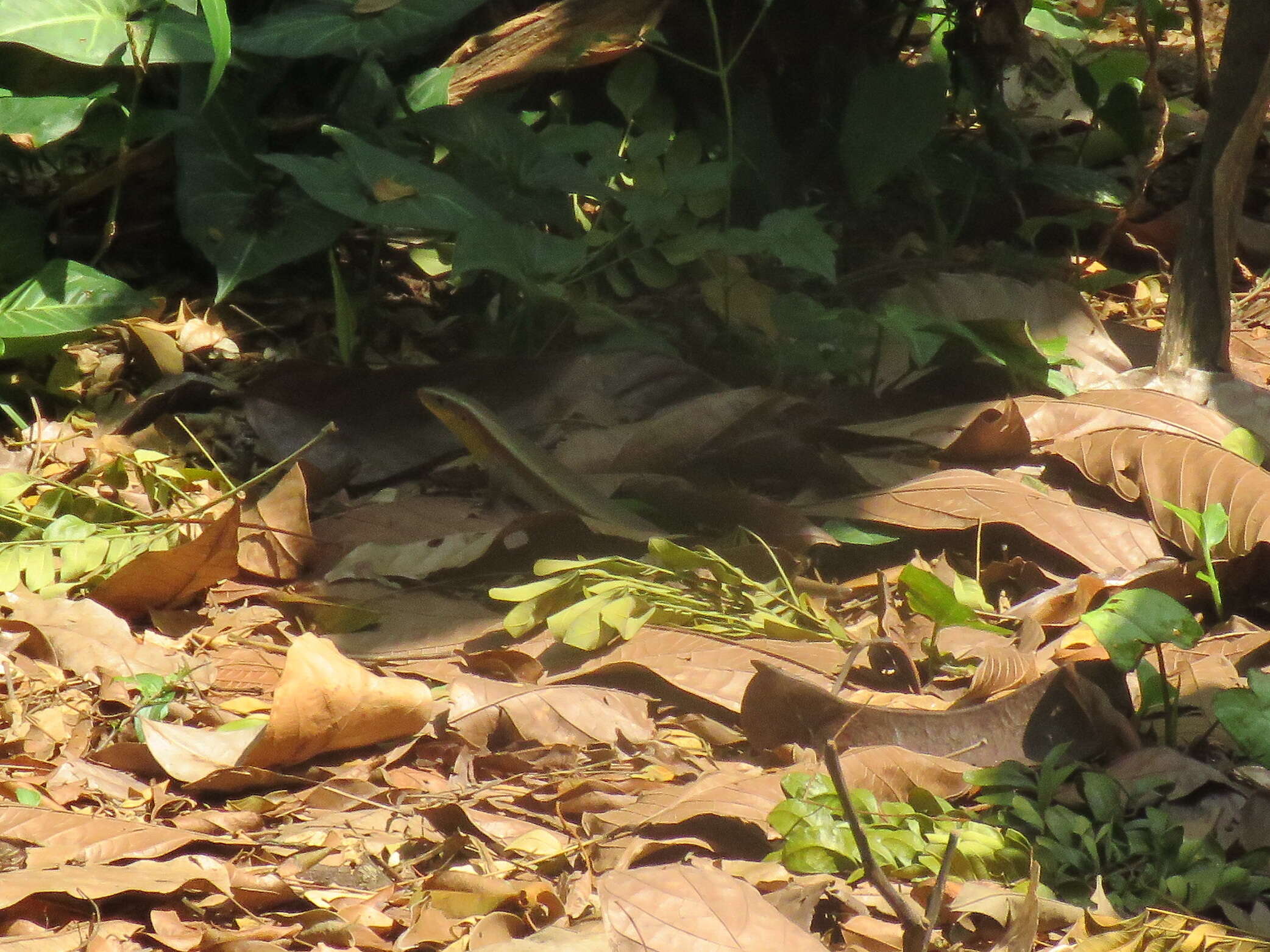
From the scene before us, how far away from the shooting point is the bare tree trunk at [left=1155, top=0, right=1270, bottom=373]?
92.6 inches

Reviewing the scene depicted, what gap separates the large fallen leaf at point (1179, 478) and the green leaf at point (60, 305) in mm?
1840

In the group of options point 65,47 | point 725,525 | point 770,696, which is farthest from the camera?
point 65,47

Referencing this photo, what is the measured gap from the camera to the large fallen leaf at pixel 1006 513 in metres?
2.00

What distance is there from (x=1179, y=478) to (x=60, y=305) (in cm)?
211

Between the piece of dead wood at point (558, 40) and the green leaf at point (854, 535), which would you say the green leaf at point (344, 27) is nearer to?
the piece of dead wood at point (558, 40)

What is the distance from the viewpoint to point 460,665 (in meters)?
1.85

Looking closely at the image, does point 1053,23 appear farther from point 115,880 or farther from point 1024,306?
point 115,880

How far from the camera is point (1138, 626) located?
1495mm

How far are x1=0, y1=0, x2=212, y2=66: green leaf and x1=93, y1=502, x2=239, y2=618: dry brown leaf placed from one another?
1.11 meters

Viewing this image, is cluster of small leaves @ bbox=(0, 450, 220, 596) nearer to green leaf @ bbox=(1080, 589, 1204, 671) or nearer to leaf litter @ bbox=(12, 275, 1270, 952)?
leaf litter @ bbox=(12, 275, 1270, 952)

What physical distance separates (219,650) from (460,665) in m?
0.39

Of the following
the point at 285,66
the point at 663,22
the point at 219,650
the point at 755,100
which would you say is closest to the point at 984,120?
the point at 755,100

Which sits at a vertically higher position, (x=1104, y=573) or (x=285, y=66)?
(x=285, y=66)

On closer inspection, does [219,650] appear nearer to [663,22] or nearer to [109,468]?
[109,468]
